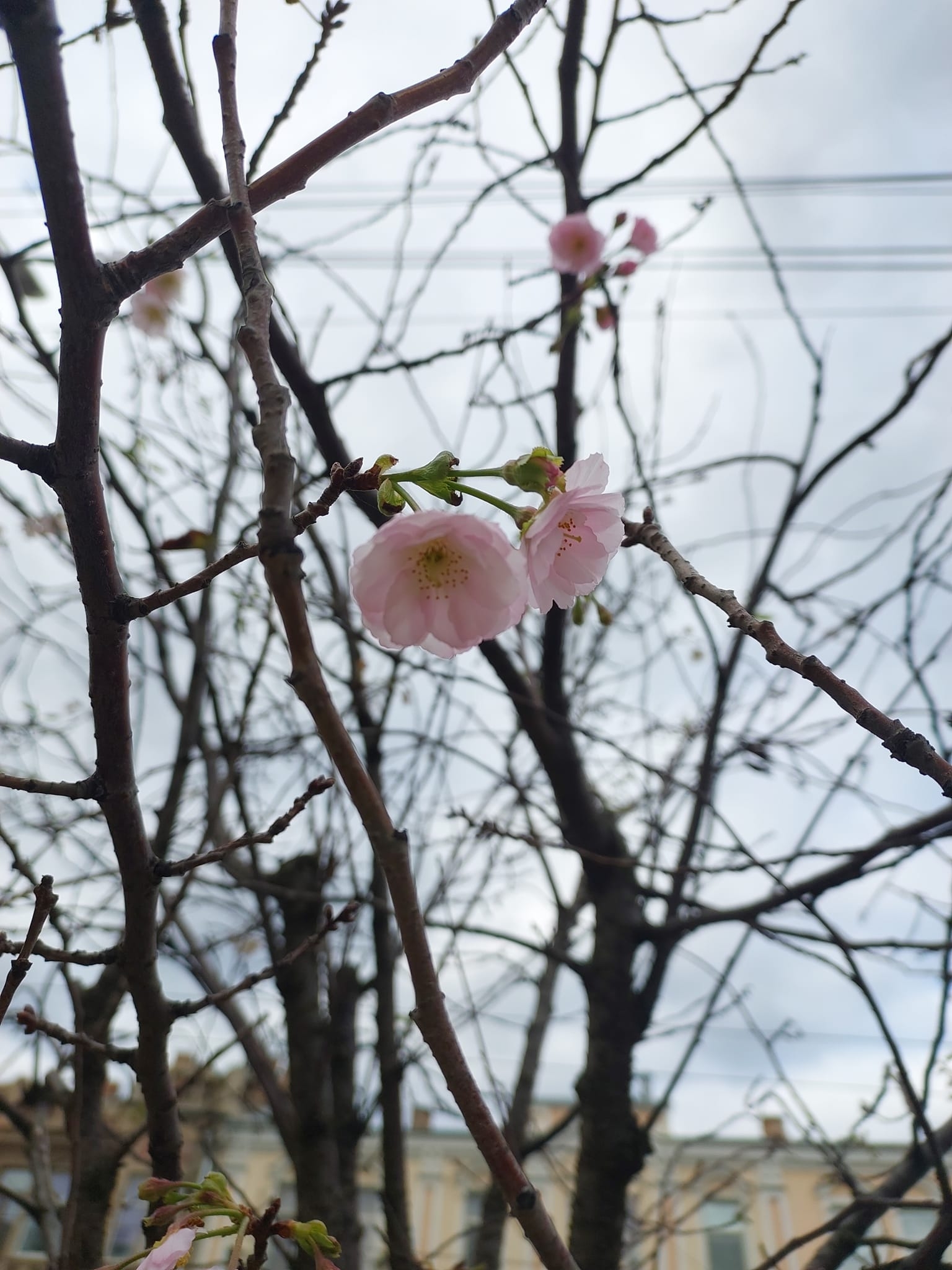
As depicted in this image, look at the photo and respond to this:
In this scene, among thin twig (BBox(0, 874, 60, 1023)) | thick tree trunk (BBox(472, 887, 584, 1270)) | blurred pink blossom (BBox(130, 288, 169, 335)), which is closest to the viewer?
thin twig (BBox(0, 874, 60, 1023))

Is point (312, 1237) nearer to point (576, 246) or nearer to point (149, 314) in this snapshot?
point (576, 246)

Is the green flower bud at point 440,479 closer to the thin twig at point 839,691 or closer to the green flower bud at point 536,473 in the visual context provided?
the green flower bud at point 536,473

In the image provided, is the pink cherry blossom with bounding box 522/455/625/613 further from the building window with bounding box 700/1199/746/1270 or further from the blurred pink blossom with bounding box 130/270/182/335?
the building window with bounding box 700/1199/746/1270

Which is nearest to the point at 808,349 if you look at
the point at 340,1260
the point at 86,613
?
the point at 86,613

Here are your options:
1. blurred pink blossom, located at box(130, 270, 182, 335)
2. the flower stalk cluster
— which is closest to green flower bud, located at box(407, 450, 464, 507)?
the flower stalk cluster

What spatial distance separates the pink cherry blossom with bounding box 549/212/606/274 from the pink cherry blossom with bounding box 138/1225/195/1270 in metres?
2.65

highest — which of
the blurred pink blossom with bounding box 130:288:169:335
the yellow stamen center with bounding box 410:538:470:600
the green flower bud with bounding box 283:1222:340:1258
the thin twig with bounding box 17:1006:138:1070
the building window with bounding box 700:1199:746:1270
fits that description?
the blurred pink blossom with bounding box 130:288:169:335

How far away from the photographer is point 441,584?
1.04 m

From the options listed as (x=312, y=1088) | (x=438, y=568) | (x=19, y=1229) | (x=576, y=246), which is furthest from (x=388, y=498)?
(x=19, y=1229)

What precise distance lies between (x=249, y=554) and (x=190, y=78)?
1468 mm

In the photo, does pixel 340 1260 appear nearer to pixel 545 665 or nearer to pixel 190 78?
pixel 545 665

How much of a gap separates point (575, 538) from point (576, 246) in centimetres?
212

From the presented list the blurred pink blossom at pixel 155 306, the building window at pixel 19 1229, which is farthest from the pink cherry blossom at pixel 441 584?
the building window at pixel 19 1229

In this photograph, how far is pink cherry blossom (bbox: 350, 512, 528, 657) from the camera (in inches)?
34.7
